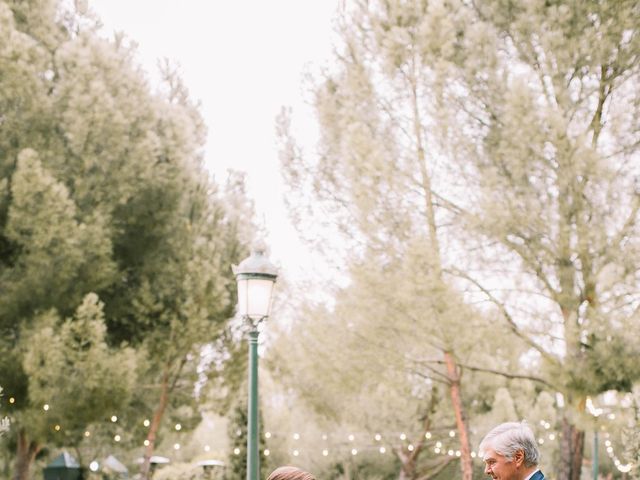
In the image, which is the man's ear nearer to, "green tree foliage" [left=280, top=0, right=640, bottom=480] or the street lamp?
the street lamp

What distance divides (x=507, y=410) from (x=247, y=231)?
29.6ft

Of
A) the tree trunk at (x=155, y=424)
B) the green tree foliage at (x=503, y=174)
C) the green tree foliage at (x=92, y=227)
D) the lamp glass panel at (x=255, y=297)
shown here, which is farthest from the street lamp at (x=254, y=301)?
the tree trunk at (x=155, y=424)

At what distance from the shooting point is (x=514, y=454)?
291 cm

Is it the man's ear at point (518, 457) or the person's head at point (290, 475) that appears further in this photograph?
the man's ear at point (518, 457)

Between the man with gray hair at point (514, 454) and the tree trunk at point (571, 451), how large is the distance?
444 inches

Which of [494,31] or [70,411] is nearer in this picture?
[494,31]

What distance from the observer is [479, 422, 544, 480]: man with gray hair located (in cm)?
291

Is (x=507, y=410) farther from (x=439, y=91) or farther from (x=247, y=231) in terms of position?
(x=439, y=91)

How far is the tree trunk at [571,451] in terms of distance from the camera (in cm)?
1366

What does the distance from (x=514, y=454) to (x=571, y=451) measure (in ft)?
37.9

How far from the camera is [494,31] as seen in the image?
13758 mm

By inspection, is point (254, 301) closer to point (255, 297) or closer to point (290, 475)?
point (255, 297)

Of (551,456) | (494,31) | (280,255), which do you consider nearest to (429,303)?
(494,31)

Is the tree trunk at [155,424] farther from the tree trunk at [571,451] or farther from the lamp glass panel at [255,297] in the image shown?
the lamp glass panel at [255,297]
